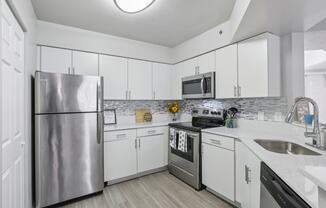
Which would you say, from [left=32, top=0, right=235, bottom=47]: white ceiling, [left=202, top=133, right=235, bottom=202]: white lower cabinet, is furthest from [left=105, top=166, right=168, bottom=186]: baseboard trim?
[left=32, top=0, right=235, bottom=47]: white ceiling

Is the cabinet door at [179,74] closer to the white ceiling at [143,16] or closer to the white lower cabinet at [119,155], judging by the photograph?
the white ceiling at [143,16]

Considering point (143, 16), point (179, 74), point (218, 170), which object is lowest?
point (218, 170)

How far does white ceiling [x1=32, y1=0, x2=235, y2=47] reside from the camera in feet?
6.34

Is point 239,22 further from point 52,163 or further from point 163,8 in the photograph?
point 52,163

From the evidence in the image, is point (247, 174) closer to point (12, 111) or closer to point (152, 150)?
point (152, 150)

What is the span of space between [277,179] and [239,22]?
61.3 inches

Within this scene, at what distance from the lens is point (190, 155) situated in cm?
248

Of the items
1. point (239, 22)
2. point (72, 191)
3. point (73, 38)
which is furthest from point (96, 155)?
point (239, 22)

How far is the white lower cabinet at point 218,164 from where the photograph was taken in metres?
1.99

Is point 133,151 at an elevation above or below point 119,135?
below

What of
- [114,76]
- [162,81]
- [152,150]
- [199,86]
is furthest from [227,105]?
[114,76]

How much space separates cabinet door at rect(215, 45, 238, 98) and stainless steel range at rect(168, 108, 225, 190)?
43cm

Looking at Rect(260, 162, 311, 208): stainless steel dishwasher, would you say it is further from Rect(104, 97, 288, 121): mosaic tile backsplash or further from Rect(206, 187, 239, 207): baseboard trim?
Rect(104, 97, 288, 121): mosaic tile backsplash

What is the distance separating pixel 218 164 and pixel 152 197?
1008 mm
